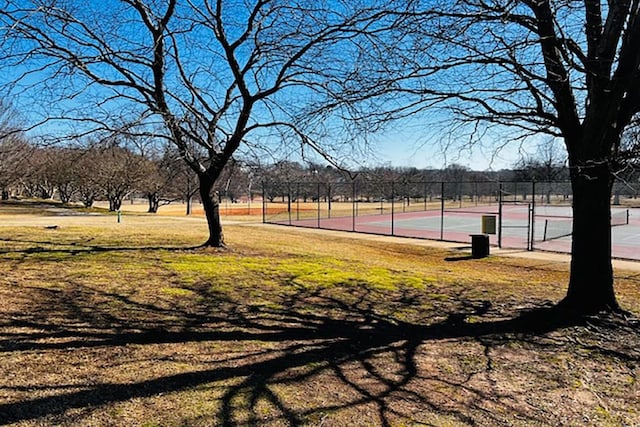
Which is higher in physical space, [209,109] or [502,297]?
[209,109]

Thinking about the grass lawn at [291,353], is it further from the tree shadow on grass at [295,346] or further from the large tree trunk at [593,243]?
the large tree trunk at [593,243]

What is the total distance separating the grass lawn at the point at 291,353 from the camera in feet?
9.96

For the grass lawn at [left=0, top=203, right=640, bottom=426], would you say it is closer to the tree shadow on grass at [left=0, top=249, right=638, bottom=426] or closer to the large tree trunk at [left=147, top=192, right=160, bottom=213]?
the tree shadow on grass at [left=0, top=249, right=638, bottom=426]

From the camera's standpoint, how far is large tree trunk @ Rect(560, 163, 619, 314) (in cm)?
546

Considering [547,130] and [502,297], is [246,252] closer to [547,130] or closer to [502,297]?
[502,297]

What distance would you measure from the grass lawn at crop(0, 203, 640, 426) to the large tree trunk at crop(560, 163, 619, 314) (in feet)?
0.90

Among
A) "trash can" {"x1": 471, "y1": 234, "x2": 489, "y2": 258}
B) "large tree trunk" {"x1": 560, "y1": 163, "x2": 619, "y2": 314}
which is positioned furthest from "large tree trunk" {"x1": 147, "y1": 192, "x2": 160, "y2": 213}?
"large tree trunk" {"x1": 560, "y1": 163, "x2": 619, "y2": 314}

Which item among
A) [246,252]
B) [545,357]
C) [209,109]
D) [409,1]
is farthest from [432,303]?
[209,109]

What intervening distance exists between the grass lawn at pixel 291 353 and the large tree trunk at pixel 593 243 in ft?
0.90

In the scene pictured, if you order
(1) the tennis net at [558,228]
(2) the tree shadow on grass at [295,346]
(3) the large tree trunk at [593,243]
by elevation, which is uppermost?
(3) the large tree trunk at [593,243]

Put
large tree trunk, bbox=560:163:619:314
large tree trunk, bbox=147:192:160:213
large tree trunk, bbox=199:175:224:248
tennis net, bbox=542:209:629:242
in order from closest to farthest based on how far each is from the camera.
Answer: large tree trunk, bbox=560:163:619:314 < large tree trunk, bbox=199:175:224:248 < tennis net, bbox=542:209:629:242 < large tree trunk, bbox=147:192:160:213

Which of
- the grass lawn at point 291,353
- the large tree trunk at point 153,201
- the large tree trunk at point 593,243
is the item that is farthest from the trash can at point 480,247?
the large tree trunk at point 153,201

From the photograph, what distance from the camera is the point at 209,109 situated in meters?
10.7

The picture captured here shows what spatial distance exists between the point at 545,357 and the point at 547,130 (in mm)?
3471
